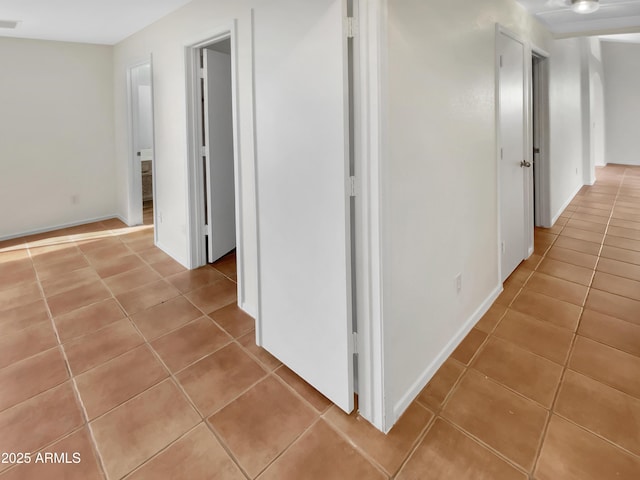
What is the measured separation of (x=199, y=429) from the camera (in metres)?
1.59

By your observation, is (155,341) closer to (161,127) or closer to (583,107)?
(161,127)

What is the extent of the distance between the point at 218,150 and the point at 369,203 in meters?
2.29

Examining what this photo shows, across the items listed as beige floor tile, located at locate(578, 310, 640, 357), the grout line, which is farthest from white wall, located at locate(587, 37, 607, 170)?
the grout line

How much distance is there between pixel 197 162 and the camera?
3182 mm

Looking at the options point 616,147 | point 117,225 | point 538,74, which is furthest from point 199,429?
point 616,147

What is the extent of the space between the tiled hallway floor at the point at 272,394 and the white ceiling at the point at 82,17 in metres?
2.38

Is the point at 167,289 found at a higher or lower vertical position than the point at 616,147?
lower

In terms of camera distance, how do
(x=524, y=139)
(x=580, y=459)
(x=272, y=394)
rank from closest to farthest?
(x=580, y=459), (x=272, y=394), (x=524, y=139)

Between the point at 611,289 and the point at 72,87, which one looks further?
the point at 72,87

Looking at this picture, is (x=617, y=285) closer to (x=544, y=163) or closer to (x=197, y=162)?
(x=544, y=163)

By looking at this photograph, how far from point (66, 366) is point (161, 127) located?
2.37 metres

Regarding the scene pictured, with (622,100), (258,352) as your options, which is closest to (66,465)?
(258,352)

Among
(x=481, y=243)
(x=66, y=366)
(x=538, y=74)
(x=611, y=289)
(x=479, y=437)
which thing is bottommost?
(x=479, y=437)

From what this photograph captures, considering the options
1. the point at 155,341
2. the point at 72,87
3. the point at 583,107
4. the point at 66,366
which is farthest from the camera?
the point at 583,107
